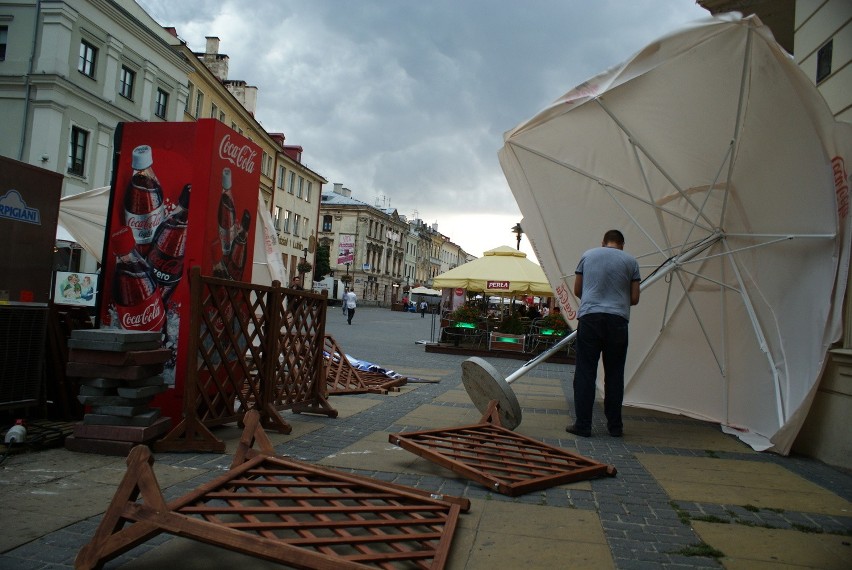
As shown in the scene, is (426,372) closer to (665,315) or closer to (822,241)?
(665,315)

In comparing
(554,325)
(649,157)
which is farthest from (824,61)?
(554,325)

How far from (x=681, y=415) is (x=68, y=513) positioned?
21.0 feet

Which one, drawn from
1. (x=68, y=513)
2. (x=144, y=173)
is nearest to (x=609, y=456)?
(x=68, y=513)

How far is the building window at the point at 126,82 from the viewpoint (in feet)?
94.7

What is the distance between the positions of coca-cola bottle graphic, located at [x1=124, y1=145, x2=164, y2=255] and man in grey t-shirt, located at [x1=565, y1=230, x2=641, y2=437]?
12.4 feet

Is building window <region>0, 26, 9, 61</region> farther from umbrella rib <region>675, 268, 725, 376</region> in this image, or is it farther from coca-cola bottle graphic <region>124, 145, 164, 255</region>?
umbrella rib <region>675, 268, 725, 376</region>

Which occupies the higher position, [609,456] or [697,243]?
[697,243]

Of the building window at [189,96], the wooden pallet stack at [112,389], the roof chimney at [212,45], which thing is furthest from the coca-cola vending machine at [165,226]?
the roof chimney at [212,45]

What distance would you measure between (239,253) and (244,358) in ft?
3.62

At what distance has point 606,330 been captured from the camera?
231 inches

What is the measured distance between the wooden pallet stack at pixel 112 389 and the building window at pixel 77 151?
82.4ft

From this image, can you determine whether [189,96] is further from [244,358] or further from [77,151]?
[244,358]

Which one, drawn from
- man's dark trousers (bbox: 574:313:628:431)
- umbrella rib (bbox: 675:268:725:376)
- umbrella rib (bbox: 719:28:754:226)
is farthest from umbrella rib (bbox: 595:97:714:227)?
man's dark trousers (bbox: 574:313:628:431)

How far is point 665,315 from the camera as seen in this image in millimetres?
7184
